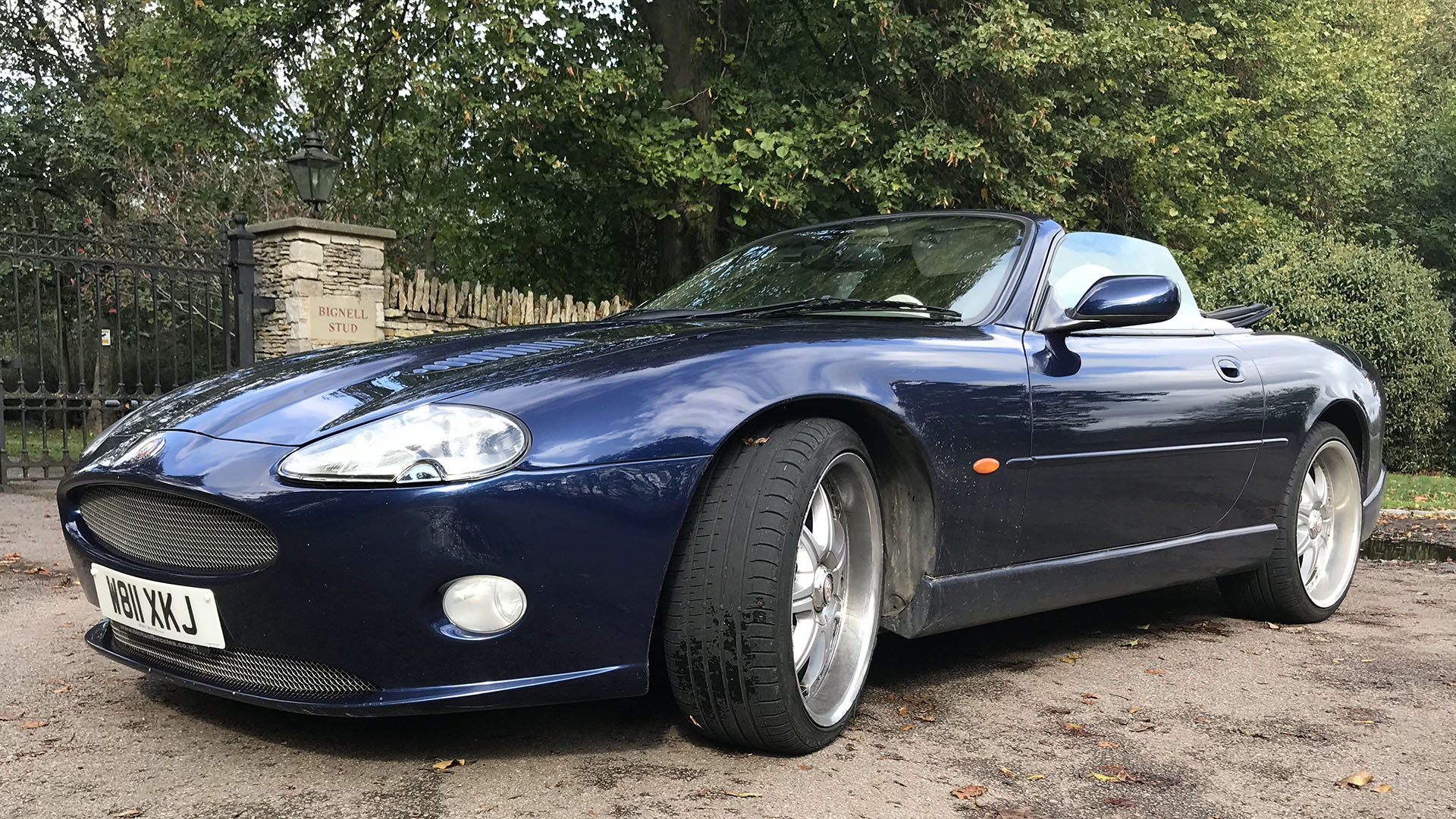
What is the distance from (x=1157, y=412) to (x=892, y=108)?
1200 cm

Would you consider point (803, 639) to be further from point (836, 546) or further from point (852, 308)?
point (852, 308)

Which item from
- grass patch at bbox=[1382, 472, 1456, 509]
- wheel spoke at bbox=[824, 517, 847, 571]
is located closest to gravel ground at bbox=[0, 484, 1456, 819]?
wheel spoke at bbox=[824, 517, 847, 571]

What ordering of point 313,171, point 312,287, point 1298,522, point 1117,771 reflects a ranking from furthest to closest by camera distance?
point 313,171 < point 312,287 < point 1298,522 < point 1117,771

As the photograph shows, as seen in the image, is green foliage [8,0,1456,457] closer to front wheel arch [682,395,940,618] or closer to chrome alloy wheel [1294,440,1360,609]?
chrome alloy wheel [1294,440,1360,609]

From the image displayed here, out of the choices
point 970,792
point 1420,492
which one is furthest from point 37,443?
point 970,792

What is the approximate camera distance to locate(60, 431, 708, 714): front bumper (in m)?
2.36

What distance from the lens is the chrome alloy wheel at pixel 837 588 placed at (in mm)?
2844

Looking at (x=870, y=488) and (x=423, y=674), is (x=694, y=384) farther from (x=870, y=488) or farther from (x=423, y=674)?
(x=423, y=674)

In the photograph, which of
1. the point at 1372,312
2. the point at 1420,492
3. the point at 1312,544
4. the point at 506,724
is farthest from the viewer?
the point at 1372,312

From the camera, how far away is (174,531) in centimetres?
259

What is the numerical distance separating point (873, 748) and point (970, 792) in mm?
334

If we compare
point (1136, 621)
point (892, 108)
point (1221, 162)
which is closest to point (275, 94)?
point (892, 108)

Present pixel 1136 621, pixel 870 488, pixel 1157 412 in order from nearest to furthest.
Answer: pixel 870 488, pixel 1157 412, pixel 1136 621

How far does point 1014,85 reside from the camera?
14711 millimetres
